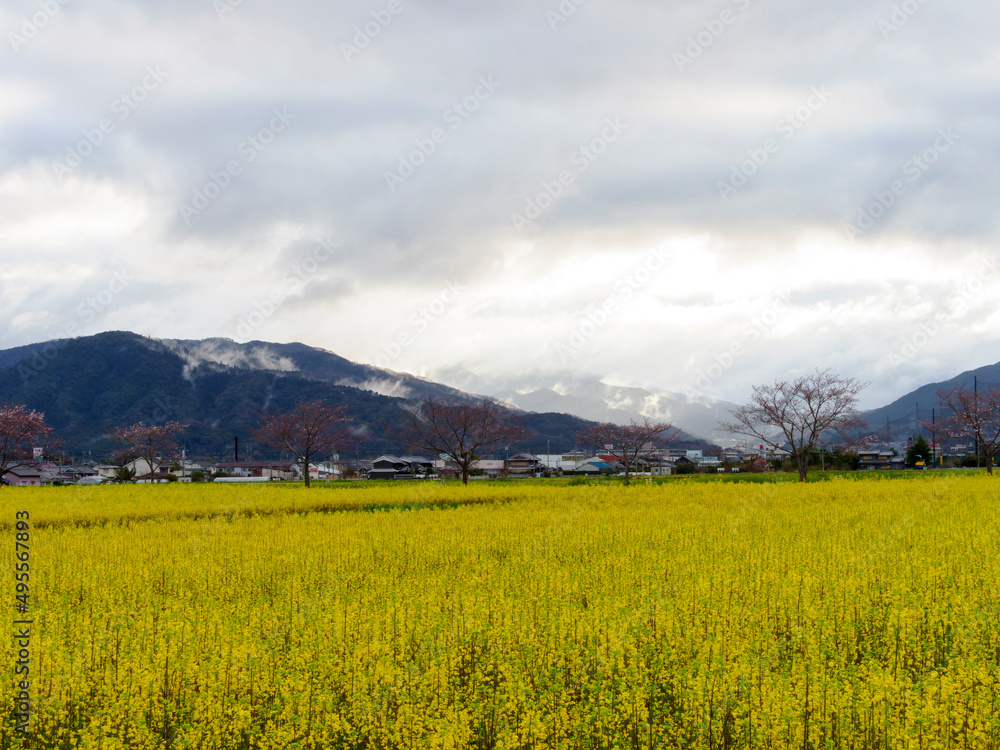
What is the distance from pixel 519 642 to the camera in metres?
6.71

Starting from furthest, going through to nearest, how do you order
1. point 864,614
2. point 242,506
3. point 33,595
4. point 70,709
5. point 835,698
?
point 242,506
point 33,595
point 864,614
point 70,709
point 835,698

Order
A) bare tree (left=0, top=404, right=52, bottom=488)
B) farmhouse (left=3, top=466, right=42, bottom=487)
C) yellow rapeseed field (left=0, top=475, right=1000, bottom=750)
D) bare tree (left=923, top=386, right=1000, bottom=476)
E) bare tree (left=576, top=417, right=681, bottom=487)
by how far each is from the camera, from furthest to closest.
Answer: farmhouse (left=3, top=466, right=42, bottom=487) → bare tree (left=0, top=404, right=52, bottom=488) → bare tree (left=576, top=417, right=681, bottom=487) → bare tree (left=923, top=386, right=1000, bottom=476) → yellow rapeseed field (left=0, top=475, right=1000, bottom=750)

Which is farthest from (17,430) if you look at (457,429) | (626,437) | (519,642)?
(519,642)

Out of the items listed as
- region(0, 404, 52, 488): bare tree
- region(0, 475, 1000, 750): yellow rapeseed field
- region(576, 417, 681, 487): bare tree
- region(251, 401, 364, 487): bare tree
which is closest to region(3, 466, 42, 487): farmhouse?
region(0, 404, 52, 488): bare tree

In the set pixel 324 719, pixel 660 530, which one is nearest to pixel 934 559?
pixel 660 530

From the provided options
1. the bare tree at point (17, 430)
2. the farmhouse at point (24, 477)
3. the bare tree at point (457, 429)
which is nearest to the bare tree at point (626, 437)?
the bare tree at point (457, 429)

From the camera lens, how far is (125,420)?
181 m

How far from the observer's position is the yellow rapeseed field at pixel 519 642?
505cm

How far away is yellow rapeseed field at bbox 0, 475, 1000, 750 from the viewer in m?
5.05

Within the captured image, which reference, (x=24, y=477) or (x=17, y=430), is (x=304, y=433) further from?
(x=24, y=477)

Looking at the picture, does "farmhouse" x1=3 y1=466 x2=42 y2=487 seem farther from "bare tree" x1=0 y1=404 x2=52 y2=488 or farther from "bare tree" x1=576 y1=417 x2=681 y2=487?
"bare tree" x1=576 y1=417 x2=681 y2=487

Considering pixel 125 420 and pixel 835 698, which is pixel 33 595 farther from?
pixel 125 420

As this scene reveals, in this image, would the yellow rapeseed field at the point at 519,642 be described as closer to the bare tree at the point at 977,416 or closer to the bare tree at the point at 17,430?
the bare tree at the point at 977,416

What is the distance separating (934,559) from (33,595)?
48.0 ft
